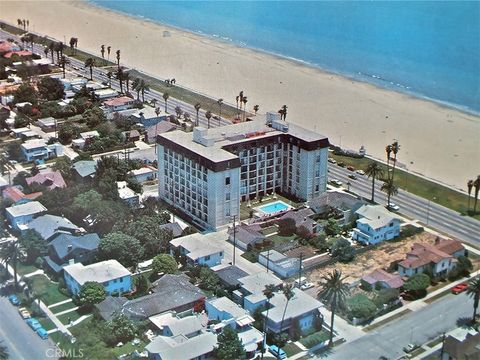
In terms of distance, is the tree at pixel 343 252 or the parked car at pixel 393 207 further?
the parked car at pixel 393 207

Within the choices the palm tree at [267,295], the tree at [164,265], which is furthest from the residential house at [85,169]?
the palm tree at [267,295]

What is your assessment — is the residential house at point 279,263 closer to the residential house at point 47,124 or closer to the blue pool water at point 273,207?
the blue pool water at point 273,207

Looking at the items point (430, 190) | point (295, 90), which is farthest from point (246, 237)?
point (295, 90)

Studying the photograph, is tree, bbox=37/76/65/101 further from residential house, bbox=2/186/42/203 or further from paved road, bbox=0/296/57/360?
paved road, bbox=0/296/57/360

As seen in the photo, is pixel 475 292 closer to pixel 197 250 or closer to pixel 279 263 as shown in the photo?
pixel 279 263

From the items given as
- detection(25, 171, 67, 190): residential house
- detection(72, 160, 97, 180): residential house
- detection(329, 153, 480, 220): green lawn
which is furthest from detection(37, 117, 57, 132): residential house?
detection(329, 153, 480, 220): green lawn

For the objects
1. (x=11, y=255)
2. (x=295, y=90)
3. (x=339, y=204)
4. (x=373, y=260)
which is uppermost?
(x=295, y=90)
